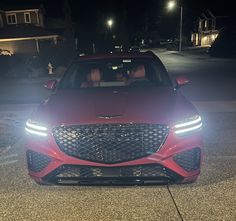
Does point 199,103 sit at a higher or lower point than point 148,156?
lower

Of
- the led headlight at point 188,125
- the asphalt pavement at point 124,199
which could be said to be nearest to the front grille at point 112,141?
the led headlight at point 188,125

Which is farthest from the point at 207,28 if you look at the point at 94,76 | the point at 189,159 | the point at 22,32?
the point at 189,159

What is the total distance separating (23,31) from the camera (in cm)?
3466

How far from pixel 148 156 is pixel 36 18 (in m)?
38.7

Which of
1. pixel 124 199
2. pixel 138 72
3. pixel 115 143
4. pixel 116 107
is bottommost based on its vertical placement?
pixel 124 199

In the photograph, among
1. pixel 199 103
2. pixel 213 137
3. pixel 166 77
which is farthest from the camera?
pixel 199 103

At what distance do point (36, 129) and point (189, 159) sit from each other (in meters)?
1.75

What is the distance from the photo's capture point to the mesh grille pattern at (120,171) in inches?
136

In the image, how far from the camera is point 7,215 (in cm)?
359

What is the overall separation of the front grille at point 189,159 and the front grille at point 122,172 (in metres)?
0.14

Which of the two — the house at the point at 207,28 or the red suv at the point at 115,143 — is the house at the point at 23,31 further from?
the house at the point at 207,28

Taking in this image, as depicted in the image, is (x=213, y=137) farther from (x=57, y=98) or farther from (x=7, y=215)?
(x=7, y=215)

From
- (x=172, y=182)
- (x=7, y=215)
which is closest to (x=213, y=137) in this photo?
(x=172, y=182)

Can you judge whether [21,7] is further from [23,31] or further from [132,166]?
[132,166]
